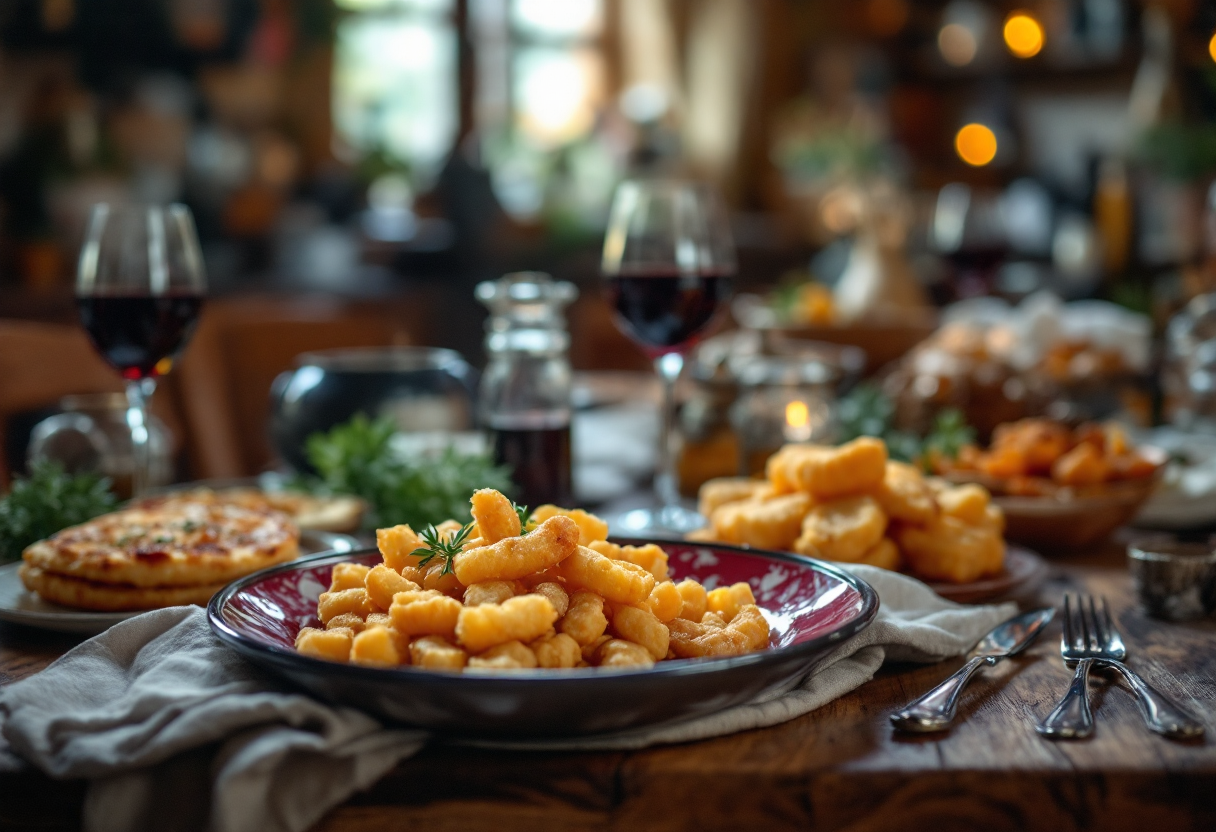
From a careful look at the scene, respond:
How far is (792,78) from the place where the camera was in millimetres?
8383

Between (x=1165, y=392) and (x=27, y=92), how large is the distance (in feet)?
12.9

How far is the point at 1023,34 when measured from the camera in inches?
248

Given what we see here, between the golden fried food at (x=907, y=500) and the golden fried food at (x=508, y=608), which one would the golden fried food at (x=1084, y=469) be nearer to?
the golden fried food at (x=907, y=500)

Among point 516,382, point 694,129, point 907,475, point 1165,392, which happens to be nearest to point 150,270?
point 516,382

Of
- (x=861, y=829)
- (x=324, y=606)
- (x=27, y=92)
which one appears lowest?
(x=861, y=829)

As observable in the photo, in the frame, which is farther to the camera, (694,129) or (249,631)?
(694,129)

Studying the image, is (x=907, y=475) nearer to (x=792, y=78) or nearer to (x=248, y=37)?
(x=248, y=37)

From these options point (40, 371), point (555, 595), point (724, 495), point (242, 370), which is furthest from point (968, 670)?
point (242, 370)

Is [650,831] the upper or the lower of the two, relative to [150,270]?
lower

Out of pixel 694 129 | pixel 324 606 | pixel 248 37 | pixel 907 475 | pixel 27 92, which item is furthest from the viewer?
pixel 694 129

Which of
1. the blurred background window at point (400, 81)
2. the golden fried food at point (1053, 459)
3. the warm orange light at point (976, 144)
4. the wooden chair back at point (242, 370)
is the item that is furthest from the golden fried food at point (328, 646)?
the warm orange light at point (976, 144)

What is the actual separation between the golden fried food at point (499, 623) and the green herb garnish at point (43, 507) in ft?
2.15

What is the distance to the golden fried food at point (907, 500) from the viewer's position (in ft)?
3.52

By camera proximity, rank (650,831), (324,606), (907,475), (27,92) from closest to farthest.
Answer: (650,831)
(324,606)
(907,475)
(27,92)
